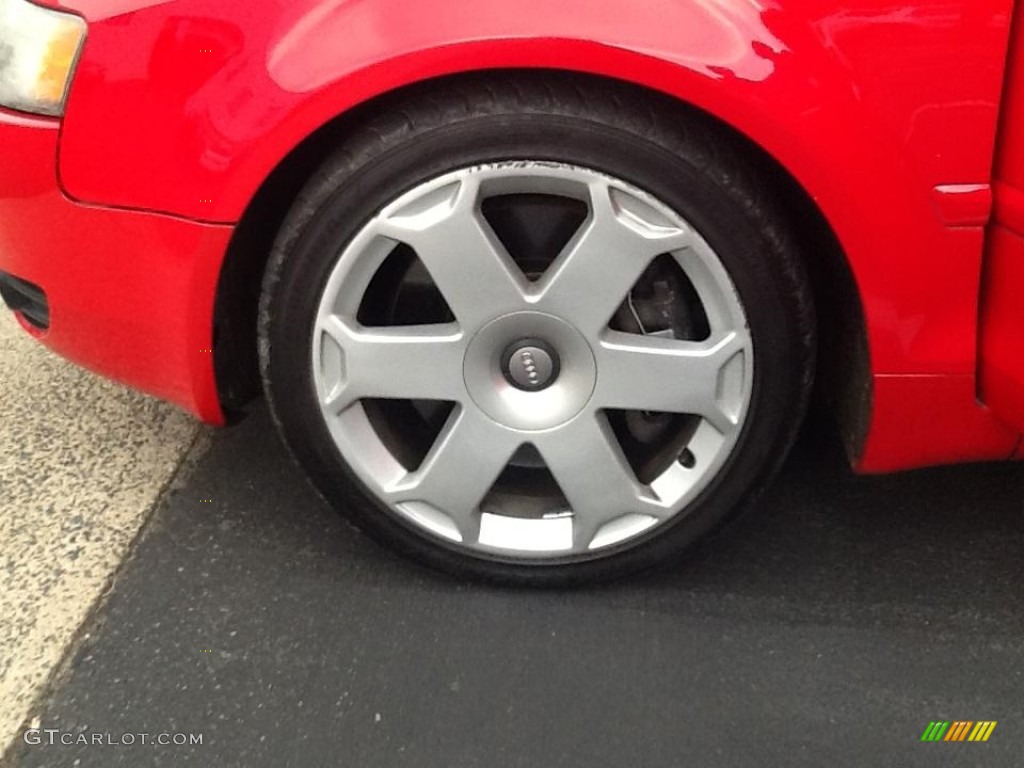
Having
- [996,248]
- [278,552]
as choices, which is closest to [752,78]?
[996,248]

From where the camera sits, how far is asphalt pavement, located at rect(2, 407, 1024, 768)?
120 centimetres

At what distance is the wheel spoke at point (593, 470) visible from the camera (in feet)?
4.18

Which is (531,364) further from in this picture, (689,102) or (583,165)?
(689,102)

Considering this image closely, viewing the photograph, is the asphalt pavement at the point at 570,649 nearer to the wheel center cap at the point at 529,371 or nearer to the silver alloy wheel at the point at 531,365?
the silver alloy wheel at the point at 531,365

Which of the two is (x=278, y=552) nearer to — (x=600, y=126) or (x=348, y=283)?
(x=348, y=283)

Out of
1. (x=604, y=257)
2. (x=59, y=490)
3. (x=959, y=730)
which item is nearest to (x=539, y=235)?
(x=604, y=257)

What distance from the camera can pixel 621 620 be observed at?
1.36 meters

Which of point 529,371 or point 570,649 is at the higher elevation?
point 529,371

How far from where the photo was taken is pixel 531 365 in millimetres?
1243

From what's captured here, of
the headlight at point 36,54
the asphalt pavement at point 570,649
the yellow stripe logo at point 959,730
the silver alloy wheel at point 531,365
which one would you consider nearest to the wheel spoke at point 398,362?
the silver alloy wheel at point 531,365

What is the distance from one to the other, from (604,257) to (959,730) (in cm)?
75

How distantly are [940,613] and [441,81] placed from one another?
1.00 meters

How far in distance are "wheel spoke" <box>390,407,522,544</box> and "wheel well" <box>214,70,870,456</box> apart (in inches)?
12.0
